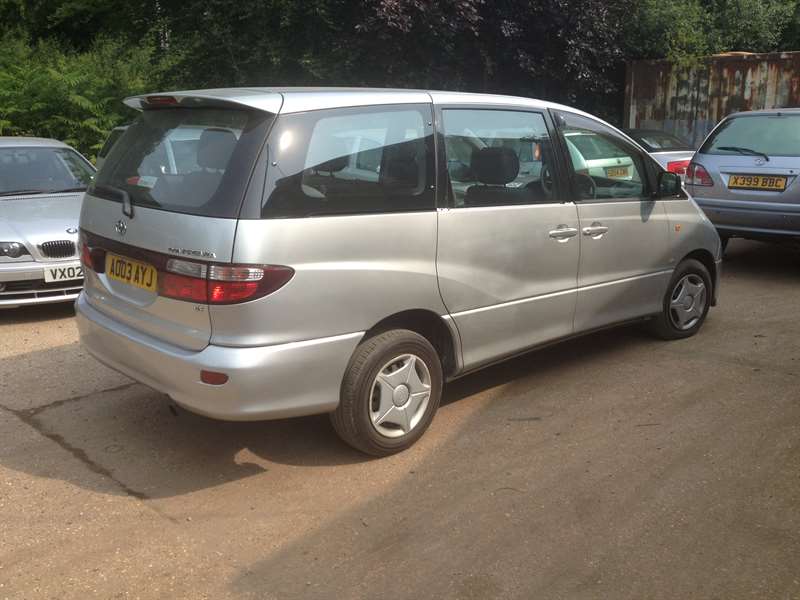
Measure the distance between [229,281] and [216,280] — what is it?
0.06 meters

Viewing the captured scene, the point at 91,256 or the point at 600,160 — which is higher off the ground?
the point at 600,160

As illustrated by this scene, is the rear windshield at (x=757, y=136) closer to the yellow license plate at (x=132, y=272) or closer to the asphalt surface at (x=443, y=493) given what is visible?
the asphalt surface at (x=443, y=493)

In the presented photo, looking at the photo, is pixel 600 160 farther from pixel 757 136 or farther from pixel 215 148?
pixel 757 136

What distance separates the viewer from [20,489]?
13.0 feet

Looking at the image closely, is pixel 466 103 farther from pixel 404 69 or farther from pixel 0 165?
pixel 404 69

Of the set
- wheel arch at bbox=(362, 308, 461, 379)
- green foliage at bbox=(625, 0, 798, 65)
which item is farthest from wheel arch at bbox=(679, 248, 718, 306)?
green foliage at bbox=(625, 0, 798, 65)

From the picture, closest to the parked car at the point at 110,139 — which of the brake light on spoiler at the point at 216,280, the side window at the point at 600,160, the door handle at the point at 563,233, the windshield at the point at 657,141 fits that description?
the brake light on spoiler at the point at 216,280

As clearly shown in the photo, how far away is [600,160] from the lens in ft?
17.8

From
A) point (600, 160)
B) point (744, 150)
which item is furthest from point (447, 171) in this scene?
point (744, 150)

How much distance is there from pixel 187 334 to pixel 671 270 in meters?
3.57

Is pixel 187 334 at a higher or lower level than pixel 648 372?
higher

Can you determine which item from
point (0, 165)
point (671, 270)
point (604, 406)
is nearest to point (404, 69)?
point (0, 165)

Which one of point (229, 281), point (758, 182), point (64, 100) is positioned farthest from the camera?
point (64, 100)

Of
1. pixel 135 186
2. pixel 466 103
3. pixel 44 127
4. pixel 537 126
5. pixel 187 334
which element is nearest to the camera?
pixel 187 334
